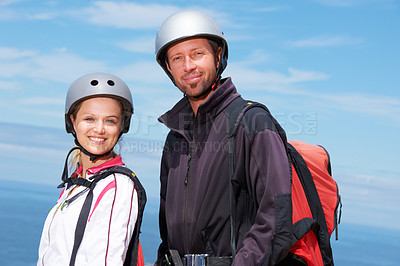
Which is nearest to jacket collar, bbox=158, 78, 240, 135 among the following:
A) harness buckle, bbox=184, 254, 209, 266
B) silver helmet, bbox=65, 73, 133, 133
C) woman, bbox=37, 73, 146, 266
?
silver helmet, bbox=65, 73, 133, 133

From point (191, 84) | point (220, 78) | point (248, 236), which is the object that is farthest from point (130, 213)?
point (220, 78)

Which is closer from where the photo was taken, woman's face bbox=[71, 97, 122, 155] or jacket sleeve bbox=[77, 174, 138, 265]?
jacket sleeve bbox=[77, 174, 138, 265]

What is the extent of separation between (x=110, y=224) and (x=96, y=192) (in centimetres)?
39

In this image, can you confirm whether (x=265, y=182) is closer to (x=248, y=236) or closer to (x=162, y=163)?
(x=248, y=236)

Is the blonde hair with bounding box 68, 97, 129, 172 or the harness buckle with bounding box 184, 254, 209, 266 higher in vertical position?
the blonde hair with bounding box 68, 97, 129, 172

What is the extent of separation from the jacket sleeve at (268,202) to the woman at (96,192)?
3.55ft

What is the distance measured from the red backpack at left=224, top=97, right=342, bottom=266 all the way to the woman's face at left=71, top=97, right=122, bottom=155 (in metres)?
1.28

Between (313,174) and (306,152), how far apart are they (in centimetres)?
25

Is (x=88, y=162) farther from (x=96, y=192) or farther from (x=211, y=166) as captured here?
(x=211, y=166)

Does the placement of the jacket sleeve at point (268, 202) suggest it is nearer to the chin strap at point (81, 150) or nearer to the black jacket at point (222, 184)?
the black jacket at point (222, 184)

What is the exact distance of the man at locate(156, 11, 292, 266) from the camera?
3.63 metres

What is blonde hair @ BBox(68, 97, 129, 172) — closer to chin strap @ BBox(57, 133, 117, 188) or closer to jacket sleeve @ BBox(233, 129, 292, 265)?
chin strap @ BBox(57, 133, 117, 188)

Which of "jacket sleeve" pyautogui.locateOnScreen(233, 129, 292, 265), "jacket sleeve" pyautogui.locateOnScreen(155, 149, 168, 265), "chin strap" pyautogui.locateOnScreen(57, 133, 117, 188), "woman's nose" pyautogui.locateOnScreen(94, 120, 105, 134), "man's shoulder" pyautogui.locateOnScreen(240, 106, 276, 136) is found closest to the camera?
"jacket sleeve" pyautogui.locateOnScreen(233, 129, 292, 265)

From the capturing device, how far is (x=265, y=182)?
3668 mm
